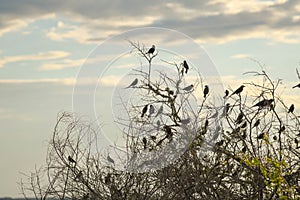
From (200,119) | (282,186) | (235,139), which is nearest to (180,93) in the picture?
(200,119)

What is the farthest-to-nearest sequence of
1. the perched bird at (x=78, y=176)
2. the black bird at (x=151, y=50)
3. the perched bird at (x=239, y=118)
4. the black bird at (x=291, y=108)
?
the perched bird at (x=78, y=176), the black bird at (x=151, y=50), the perched bird at (x=239, y=118), the black bird at (x=291, y=108)

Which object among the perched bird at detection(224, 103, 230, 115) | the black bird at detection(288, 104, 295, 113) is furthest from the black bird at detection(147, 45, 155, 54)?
the black bird at detection(288, 104, 295, 113)

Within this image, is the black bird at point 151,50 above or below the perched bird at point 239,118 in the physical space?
above

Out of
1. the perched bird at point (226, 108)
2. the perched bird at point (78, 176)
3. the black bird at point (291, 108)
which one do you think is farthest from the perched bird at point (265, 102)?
the perched bird at point (78, 176)

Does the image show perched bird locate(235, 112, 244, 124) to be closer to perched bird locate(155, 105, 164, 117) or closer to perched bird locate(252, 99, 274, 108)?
perched bird locate(252, 99, 274, 108)

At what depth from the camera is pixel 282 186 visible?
8141mm

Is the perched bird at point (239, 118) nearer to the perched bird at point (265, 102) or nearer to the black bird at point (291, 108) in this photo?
the perched bird at point (265, 102)

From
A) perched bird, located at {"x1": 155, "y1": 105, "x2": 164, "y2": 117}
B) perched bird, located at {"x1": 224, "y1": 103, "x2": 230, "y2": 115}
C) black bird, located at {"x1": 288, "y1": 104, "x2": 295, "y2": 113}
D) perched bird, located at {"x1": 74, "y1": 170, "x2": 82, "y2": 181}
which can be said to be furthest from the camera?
perched bird, located at {"x1": 74, "y1": 170, "x2": 82, "y2": 181}

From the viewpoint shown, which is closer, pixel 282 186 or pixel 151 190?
pixel 282 186

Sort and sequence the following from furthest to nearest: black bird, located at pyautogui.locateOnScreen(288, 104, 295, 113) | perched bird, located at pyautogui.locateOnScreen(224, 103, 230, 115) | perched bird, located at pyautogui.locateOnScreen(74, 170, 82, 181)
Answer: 1. perched bird, located at pyautogui.locateOnScreen(74, 170, 82, 181)
2. perched bird, located at pyautogui.locateOnScreen(224, 103, 230, 115)
3. black bird, located at pyautogui.locateOnScreen(288, 104, 295, 113)

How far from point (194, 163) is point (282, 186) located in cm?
225

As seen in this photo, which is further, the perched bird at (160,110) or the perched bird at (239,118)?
the perched bird at (160,110)

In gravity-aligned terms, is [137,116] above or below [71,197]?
above

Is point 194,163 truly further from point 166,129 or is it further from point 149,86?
point 149,86
